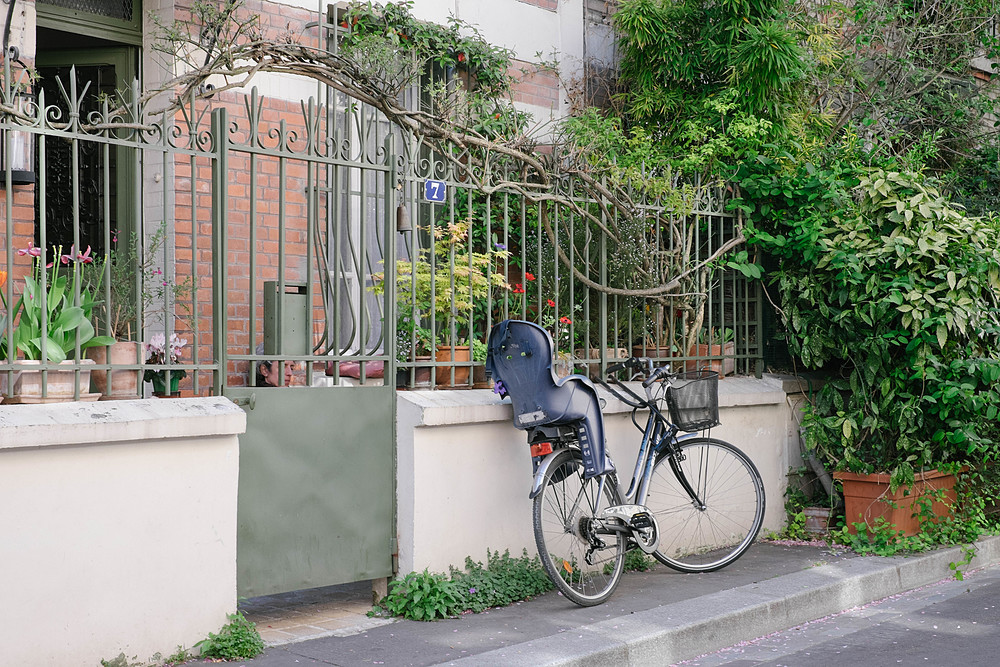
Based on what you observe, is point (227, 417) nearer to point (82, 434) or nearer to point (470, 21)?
point (82, 434)

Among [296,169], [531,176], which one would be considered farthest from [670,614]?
[296,169]

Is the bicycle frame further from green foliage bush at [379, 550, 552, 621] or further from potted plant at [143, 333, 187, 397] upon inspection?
potted plant at [143, 333, 187, 397]

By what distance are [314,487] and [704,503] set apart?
110 inches

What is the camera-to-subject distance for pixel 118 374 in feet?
15.8

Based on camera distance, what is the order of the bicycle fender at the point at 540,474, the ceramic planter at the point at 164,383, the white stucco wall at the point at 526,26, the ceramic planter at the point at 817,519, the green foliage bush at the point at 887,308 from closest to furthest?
the ceramic planter at the point at 164,383 < the bicycle fender at the point at 540,474 < the green foliage bush at the point at 887,308 < the ceramic planter at the point at 817,519 < the white stucco wall at the point at 526,26

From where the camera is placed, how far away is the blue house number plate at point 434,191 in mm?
5891

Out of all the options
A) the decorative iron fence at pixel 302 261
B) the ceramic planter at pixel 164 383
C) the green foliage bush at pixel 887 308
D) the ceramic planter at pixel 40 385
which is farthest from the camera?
the green foliage bush at pixel 887 308

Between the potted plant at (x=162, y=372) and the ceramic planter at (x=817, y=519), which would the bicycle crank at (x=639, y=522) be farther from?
the potted plant at (x=162, y=372)

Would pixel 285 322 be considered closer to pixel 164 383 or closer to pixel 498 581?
pixel 164 383

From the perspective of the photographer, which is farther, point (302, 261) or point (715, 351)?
point (715, 351)

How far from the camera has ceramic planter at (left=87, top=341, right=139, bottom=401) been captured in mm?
4777

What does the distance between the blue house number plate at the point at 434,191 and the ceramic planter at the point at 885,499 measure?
146 inches

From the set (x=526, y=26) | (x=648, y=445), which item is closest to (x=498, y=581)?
(x=648, y=445)

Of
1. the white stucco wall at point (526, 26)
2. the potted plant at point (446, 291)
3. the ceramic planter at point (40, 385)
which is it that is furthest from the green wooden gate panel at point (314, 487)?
the white stucco wall at point (526, 26)
